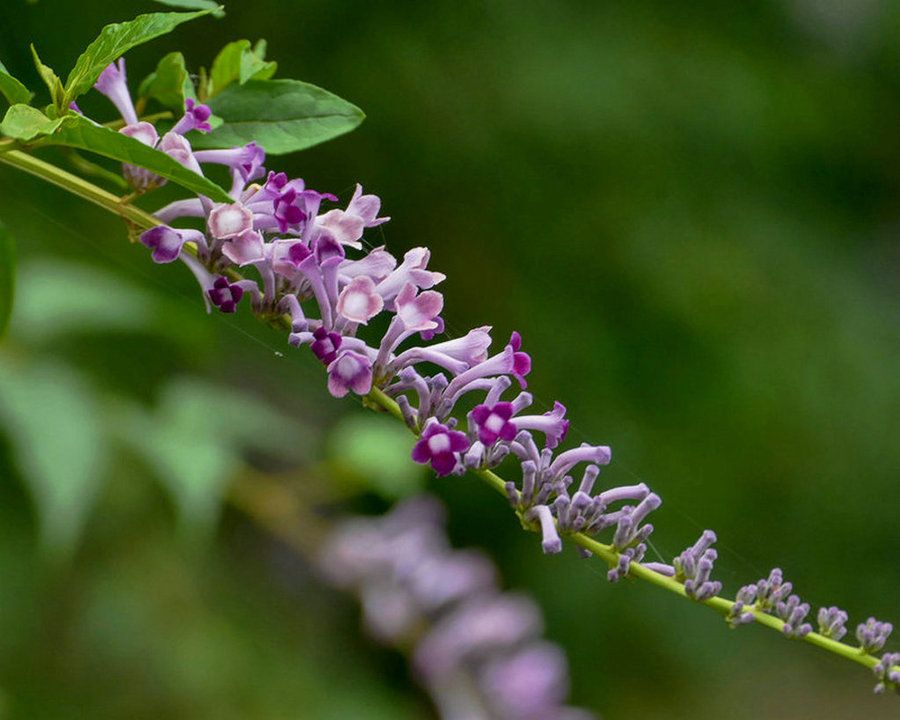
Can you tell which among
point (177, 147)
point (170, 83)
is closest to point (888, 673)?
point (177, 147)

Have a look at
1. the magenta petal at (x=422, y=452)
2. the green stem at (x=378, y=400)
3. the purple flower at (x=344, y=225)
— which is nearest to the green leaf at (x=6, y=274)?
the green stem at (x=378, y=400)

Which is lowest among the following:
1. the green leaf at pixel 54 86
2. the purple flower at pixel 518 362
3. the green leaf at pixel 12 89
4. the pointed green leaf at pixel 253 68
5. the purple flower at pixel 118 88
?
the green leaf at pixel 12 89

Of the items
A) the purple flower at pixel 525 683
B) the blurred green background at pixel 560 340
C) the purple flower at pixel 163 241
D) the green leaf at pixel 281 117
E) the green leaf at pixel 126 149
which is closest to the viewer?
the green leaf at pixel 126 149

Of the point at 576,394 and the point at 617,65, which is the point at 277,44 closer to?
the point at 617,65

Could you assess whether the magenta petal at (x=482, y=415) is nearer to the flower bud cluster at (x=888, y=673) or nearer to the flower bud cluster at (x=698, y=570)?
the flower bud cluster at (x=698, y=570)

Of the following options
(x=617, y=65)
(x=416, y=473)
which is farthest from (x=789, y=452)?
(x=416, y=473)

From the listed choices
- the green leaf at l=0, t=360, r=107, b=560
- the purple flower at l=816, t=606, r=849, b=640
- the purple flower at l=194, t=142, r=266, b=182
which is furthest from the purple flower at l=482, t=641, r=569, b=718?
the purple flower at l=194, t=142, r=266, b=182

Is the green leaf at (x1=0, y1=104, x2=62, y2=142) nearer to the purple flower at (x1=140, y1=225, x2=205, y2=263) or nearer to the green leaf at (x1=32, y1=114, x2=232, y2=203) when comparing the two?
the green leaf at (x1=32, y1=114, x2=232, y2=203)
